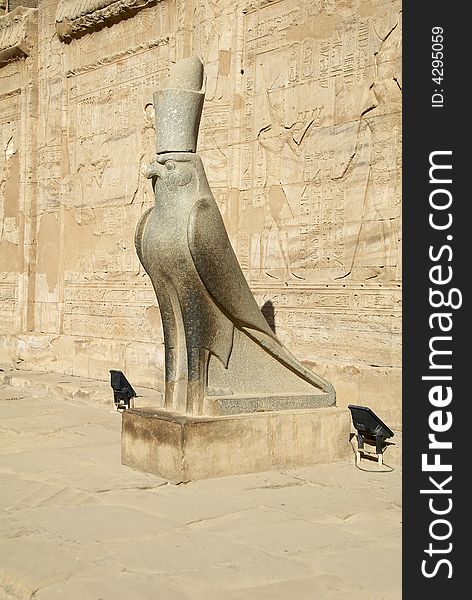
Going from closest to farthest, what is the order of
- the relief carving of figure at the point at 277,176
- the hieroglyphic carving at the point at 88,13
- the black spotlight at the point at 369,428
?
the black spotlight at the point at 369,428 < the relief carving of figure at the point at 277,176 < the hieroglyphic carving at the point at 88,13

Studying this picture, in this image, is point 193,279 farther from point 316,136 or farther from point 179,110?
point 316,136

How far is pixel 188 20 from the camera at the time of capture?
9.72 m

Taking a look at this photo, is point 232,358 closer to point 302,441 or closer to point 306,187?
point 302,441

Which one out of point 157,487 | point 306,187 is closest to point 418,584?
point 157,487

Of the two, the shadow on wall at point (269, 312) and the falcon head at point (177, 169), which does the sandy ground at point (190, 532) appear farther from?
the shadow on wall at point (269, 312)

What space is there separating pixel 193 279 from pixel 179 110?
1089mm

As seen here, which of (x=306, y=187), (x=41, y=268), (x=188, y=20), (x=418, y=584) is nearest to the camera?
(x=418, y=584)

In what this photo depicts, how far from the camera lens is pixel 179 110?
18.3ft

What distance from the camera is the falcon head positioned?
18.2 feet

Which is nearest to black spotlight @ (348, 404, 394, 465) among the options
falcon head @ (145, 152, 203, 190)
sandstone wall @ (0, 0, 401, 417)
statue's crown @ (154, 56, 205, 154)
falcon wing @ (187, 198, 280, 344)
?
falcon wing @ (187, 198, 280, 344)

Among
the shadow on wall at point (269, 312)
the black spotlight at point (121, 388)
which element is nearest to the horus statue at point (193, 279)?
the black spotlight at point (121, 388)

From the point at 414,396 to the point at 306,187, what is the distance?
15.1ft

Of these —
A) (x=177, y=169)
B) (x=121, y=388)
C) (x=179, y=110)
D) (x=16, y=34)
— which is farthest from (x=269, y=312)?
(x=16, y=34)

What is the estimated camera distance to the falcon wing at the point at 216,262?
215 inches
